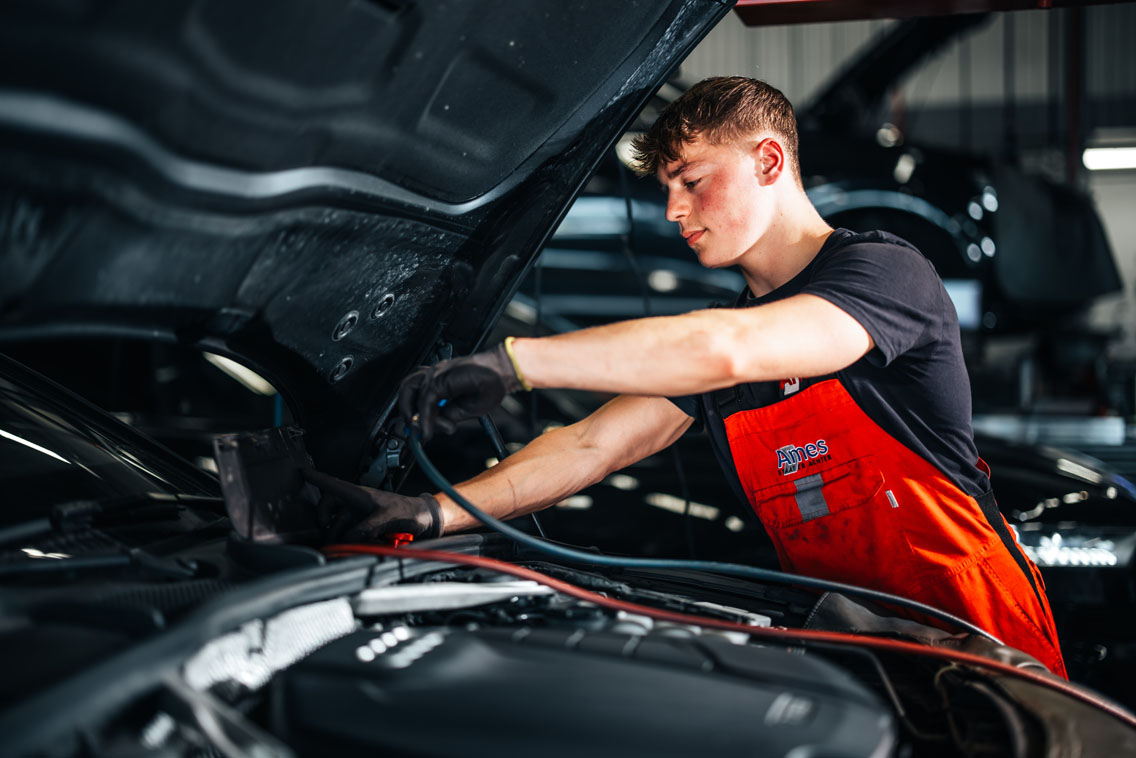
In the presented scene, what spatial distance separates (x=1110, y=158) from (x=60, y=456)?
11.3 meters

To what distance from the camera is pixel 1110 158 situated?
33.4ft

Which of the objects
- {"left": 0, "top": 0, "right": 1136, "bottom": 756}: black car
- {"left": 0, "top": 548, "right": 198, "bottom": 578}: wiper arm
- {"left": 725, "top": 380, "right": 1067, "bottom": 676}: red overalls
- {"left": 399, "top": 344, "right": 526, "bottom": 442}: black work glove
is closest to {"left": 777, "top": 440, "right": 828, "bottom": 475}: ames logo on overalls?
{"left": 725, "top": 380, "right": 1067, "bottom": 676}: red overalls

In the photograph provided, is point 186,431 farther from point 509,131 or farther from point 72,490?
point 509,131

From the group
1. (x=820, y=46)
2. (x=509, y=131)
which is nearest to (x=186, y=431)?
(x=509, y=131)

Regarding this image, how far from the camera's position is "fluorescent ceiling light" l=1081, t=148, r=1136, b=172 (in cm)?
993

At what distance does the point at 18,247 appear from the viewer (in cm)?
88

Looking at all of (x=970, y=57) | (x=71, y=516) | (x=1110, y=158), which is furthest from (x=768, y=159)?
(x=1110, y=158)

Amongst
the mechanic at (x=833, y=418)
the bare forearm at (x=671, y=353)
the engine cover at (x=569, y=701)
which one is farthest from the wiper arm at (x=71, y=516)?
the bare forearm at (x=671, y=353)

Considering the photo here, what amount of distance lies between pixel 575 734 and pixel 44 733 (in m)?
0.37

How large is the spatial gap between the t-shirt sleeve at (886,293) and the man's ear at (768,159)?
16 cm

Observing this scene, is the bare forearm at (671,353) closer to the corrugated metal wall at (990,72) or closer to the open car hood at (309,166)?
the open car hood at (309,166)

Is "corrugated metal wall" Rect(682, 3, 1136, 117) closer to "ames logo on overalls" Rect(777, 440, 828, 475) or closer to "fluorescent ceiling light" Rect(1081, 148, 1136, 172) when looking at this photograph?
"fluorescent ceiling light" Rect(1081, 148, 1136, 172)

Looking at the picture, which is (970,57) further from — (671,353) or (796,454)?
(671,353)

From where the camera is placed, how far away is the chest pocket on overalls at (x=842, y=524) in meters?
1.37
